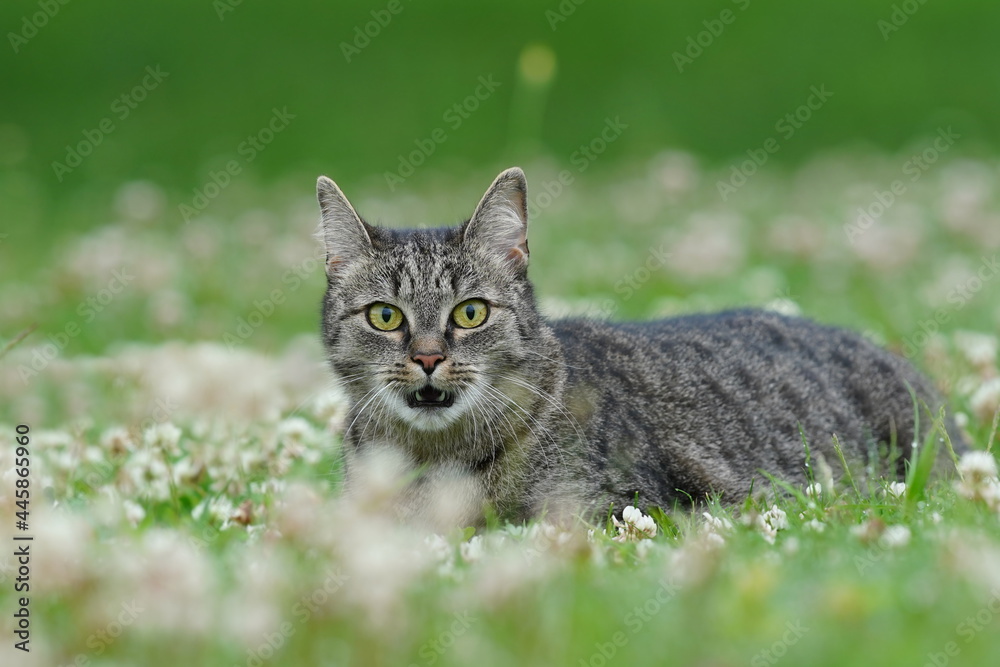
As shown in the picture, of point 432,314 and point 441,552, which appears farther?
point 432,314

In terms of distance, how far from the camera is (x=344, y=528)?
243 cm

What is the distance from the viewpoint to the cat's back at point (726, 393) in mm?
4734

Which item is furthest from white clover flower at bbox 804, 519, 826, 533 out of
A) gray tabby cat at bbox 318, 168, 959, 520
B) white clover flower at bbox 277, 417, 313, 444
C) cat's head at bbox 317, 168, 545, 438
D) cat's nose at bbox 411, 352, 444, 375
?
white clover flower at bbox 277, 417, 313, 444

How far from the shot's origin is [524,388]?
4.63 metres

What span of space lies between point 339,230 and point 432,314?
0.68m

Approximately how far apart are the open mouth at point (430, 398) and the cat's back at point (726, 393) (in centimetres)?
58

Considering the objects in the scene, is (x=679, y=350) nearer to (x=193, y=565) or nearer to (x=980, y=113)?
(x=193, y=565)

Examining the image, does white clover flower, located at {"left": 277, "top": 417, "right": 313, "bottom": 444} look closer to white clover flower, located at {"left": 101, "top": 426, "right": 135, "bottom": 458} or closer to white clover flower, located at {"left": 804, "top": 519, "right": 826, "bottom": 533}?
white clover flower, located at {"left": 101, "top": 426, "right": 135, "bottom": 458}

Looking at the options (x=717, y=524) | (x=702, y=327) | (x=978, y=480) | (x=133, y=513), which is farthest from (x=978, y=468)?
(x=133, y=513)

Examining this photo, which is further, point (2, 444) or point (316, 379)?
point (316, 379)

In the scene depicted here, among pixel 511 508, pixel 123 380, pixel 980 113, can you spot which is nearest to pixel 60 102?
pixel 123 380

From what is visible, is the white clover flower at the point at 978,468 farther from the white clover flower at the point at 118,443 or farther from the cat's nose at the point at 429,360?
the white clover flower at the point at 118,443

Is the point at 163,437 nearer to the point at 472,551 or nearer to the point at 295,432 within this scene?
the point at 295,432

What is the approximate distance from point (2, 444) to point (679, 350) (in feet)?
10.2
